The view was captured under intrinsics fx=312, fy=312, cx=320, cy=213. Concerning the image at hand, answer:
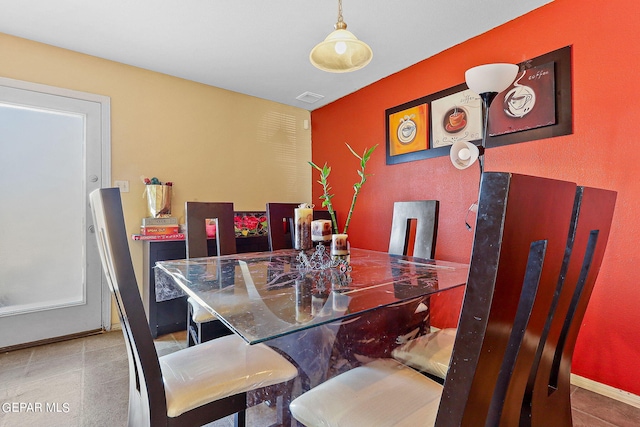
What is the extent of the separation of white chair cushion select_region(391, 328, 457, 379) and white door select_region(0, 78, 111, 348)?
8.57 ft

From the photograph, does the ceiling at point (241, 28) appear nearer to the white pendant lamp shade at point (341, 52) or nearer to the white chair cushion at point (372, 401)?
the white pendant lamp shade at point (341, 52)

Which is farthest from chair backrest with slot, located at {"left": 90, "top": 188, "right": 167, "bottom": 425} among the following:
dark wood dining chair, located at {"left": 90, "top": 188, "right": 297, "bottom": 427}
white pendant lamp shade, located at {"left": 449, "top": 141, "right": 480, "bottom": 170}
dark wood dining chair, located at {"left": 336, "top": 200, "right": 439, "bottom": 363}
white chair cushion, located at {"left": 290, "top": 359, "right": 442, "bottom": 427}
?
white pendant lamp shade, located at {"left": 449, "top": 141, "right": 480, "bottom": 170}

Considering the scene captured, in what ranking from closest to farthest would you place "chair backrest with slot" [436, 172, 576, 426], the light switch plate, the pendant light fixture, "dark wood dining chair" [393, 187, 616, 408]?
"chair backrest with slot" [436, 172, 576, 426]
"dark wood dining chair" [393, 187, 616, 408]
the pendant light fixture
the light switch plate

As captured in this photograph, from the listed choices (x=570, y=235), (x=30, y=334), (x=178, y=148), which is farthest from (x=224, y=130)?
(x=570, y=235)

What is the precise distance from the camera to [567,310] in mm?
805

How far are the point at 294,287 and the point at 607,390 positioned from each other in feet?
6.51

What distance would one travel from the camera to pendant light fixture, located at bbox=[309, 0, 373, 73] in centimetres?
160

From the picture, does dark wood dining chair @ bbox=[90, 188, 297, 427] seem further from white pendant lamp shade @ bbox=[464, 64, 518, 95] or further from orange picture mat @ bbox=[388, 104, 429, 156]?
orange picture mat @ bbox=[388, 104, 429, 156]

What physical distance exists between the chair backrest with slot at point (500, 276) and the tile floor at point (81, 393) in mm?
1247

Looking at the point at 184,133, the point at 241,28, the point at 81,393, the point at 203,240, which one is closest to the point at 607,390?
the point at 203,240

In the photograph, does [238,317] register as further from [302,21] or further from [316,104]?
[316,104]

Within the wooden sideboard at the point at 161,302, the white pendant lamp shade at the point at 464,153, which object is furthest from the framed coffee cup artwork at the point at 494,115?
the wooden sideboard at the point at 161,302

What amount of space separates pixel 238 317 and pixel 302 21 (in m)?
2.13

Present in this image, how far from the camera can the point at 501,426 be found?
2.12 feet
